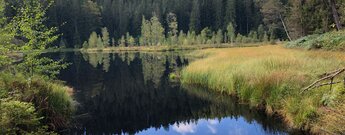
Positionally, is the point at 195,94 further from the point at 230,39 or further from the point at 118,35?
the point at 118,35

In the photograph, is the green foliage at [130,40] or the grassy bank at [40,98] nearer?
the grassy bank at [40,98]

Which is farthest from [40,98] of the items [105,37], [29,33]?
[105,37]

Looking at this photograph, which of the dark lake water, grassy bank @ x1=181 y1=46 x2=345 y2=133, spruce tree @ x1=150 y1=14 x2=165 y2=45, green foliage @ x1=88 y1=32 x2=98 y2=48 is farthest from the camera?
green foliage @ x1=88 y1=32 x2=98 y2=48

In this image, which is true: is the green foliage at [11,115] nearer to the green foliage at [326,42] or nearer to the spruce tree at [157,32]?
the green foliage at [326,42]

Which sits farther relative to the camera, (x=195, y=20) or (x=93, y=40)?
(x=195, y=20)

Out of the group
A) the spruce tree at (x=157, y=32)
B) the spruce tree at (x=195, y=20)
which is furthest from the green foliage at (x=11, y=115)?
the spruce tree at (x=195, y=20)

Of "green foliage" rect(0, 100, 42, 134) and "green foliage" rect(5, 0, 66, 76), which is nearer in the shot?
"green foliage" rect(0, 100, 42, 134)

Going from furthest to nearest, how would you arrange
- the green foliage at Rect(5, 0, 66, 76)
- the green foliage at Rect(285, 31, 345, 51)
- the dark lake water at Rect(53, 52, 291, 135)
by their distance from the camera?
the green foliage at Rect(285, 31, 345, 51)
the dark lake water at Rect(53, 52, 291, 135)
the green foliage at Rect(5, 0, 66, 76)

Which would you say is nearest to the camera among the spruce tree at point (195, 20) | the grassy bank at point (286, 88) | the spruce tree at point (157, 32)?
the grassy bank at point (286, 88)

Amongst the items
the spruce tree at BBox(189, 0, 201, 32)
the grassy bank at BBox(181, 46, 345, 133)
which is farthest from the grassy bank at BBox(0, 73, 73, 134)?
the spruce tree at BBox(189, 0, 201, 32)

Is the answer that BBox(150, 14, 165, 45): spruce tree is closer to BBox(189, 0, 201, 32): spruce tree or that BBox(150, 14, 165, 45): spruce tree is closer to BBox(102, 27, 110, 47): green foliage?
BBox(102, 27, 110, 47): green foliage

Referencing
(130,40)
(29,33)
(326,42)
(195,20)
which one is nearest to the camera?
(29,33)

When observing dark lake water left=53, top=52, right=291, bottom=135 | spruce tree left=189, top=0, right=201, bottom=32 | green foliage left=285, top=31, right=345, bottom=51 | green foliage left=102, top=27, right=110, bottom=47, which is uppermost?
spruce tree left=189, top=0, right=201, bottom=32

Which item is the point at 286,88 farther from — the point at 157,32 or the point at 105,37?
the point at 105,37
